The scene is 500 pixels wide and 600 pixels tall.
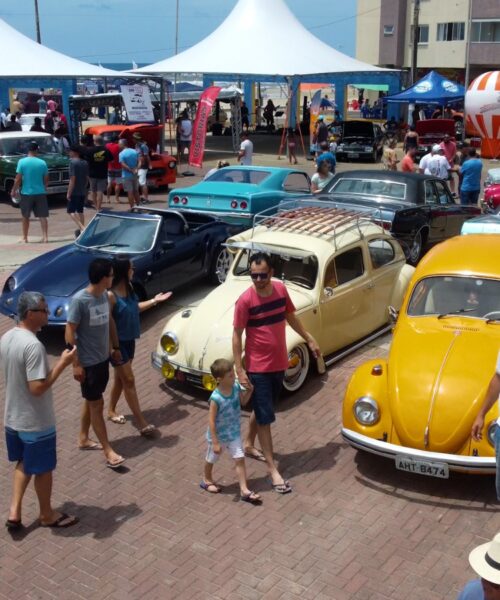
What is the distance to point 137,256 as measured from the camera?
33.6 feet

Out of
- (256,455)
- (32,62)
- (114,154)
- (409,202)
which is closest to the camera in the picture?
(256,455)

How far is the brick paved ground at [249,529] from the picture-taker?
5.16 metres

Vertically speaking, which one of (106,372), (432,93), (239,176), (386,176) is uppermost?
(432,93)

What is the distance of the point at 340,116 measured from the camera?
36.8 m

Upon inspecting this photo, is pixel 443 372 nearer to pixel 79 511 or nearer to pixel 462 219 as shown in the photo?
pixel 79 511

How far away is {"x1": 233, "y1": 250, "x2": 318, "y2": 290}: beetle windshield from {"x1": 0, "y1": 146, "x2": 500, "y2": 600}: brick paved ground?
1.67m

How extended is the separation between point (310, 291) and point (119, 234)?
349cm

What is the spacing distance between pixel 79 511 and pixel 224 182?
8911 millimetres

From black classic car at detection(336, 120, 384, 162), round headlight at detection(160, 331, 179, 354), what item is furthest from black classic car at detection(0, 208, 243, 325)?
Answer: black classic car at detection(336, 120, 384, 162)

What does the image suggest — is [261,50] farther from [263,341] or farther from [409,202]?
[263,341]

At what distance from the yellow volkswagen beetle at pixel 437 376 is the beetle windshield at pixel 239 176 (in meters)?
7.07

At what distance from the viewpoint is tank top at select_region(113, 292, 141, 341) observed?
6.95 meters

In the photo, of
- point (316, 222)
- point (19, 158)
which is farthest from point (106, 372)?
point (19, 158)

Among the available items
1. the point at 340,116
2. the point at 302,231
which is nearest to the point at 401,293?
the point at 302,231
